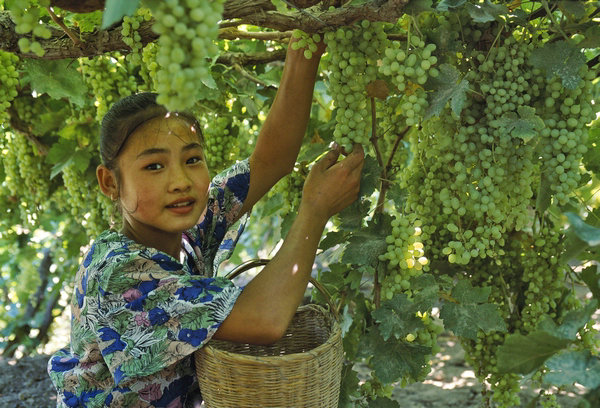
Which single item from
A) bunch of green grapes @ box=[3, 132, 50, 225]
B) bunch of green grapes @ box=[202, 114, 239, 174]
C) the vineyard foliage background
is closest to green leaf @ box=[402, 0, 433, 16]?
the vineyard foliage background

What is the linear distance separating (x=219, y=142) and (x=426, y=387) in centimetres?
217

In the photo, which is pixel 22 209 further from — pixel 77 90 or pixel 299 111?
pixel 299 111

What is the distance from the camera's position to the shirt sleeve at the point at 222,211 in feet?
7.28

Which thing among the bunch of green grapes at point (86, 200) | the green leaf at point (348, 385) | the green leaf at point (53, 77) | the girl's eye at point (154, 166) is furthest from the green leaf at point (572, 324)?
the bunch of green grapes at point (86, 200)

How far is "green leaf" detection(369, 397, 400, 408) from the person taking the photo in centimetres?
194

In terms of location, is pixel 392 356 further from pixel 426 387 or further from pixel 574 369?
pixel 426 387

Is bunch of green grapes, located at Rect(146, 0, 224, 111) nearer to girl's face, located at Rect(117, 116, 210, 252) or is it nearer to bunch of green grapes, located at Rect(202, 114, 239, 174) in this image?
girl's face, located at Rect(117, 116, 210, 252)

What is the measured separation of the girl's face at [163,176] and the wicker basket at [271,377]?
0.38 metres

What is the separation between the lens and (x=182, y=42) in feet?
3.44

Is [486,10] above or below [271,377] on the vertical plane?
above

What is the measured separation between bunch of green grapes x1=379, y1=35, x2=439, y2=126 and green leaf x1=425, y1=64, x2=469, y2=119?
0.07ft

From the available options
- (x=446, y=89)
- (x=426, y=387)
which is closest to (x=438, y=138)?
(x=446, y=89)

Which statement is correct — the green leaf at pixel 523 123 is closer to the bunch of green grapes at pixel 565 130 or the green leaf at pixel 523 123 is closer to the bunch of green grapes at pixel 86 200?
the bunch of green grapes at pixel 565 130

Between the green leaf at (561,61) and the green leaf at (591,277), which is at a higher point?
the green leaf at (561,61)
